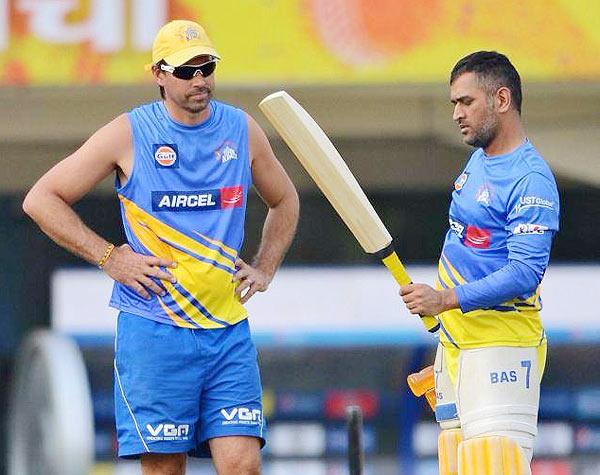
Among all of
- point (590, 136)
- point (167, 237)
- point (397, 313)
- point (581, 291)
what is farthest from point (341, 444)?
point (167, 237)

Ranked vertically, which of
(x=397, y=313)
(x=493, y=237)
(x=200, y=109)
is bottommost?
(x=493, y=237)

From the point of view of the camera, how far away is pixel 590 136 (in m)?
10.9

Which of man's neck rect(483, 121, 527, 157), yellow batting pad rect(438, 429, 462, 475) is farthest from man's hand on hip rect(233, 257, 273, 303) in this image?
man's neck rect(483, 121, 527, 157)

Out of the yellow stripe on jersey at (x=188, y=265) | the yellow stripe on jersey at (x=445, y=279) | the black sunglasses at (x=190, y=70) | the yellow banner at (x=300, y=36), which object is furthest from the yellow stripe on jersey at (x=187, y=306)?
the yellow banner at (x=300, y=36)

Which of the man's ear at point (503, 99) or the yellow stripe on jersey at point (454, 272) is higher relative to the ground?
the man's ear at point (503, 99)

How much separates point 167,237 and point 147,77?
14.0 feet

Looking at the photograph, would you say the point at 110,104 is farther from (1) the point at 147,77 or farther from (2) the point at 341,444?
(2) the point at 341,444

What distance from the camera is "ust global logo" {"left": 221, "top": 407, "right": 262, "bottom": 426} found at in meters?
5.41

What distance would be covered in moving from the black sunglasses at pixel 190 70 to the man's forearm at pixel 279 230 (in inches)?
24.9

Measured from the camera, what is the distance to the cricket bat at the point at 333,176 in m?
5.44

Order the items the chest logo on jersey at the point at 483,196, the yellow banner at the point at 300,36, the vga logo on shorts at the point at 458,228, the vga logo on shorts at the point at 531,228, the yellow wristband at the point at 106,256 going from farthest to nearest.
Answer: the yellow banner at the point at 300,36 → the yellow wristband at the point at 106,256 → the vga logo on shorts at the point at 458,228 → the chest logo on jersey at the point at 483,196 → the vga logo on shorts at the point at 531,228

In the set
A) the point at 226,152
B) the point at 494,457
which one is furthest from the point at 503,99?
the point at 494,457

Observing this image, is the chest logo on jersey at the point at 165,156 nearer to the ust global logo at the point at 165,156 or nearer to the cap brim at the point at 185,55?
the ust global logo at the point at 165,156

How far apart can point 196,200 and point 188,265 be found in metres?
0.21
